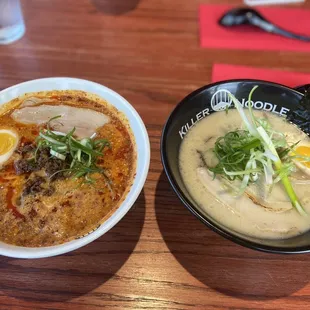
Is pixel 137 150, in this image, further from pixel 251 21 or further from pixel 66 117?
pixel 251 21

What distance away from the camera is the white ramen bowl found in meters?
0.91

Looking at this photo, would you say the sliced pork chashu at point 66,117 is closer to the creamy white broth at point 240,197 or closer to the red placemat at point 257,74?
the creamy white broth at point 240,197

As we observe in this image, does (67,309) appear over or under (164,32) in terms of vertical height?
under

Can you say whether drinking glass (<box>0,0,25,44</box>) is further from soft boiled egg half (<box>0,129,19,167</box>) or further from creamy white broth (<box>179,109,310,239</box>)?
creamy white broth (<box>179,109,310,239</box>)

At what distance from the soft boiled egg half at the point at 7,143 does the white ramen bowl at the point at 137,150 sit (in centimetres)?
11

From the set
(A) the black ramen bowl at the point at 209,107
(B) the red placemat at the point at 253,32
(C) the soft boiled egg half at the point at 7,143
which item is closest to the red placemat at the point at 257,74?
(B) the red placemat at the point at 253,32

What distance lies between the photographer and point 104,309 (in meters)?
0.96

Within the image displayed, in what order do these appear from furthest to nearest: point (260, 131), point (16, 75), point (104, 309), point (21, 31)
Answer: point (21, 31)
point (16, 75)
point (260, 131)
point (104, 309)

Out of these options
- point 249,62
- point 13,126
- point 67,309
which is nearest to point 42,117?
point 13,126

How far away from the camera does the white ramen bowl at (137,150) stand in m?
0.91

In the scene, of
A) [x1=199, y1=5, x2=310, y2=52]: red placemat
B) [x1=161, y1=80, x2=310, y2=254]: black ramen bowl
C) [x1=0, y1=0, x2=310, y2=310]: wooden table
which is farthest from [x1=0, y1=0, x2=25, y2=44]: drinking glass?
[x1=161, y1=80, x2=310, y2=254]: black ramen bowl

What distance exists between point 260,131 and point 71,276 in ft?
2.22

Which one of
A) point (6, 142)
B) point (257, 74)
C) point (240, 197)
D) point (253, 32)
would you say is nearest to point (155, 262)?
point (240, 197)

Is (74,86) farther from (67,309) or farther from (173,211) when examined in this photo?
(67,309)
